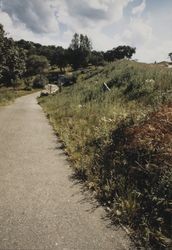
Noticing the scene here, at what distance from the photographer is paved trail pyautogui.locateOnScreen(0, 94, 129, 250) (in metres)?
4.10

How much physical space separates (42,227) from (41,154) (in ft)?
14.1

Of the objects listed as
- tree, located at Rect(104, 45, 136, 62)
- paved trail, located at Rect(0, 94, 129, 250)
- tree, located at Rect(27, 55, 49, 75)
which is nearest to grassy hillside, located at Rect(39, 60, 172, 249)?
paved trail, located at Rect(0, 94, 129, 250)

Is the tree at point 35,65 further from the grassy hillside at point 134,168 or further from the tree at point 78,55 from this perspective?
the grassy hillside at point 134,168

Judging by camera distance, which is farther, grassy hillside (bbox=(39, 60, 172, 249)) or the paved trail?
grassy hillside (bbox=(39, 60, 172, 249))

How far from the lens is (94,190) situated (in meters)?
5.95

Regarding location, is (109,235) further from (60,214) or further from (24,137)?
(24,137)

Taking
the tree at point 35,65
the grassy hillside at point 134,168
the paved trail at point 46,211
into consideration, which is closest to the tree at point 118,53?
the tree at point 35,65

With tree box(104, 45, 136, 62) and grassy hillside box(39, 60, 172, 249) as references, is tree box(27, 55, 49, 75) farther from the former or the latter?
grassy hillside box(39, 60, 172, 249)

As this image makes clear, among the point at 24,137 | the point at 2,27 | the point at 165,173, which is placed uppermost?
the point at 2,27

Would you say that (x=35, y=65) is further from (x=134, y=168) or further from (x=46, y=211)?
(x=46, y=211)

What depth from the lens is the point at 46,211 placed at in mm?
4949

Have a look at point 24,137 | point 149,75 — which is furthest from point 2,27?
point 24,137

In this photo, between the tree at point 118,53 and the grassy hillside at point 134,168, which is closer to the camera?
the grassy hillside at point 134,168

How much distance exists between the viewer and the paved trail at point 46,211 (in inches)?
161
